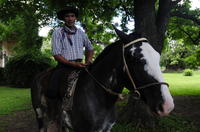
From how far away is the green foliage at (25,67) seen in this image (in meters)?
20.1

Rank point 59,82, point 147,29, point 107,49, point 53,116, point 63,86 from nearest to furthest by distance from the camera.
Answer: point 107,49 < point 63,86 < point 59,82 < point 53,116 < point 147,29

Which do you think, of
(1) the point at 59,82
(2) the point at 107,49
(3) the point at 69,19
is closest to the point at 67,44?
(3) the point at 69,19

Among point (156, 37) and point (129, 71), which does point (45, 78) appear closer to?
point (129, 71)

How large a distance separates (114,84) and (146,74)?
24.0 inches

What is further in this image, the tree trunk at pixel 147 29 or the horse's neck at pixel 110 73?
the tree trunk at pixel 147 29

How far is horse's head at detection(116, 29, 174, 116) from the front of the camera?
9.94 ft

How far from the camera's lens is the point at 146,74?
3141mm

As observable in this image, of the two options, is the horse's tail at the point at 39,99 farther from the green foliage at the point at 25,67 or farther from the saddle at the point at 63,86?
the green foliage at the point at 25,67

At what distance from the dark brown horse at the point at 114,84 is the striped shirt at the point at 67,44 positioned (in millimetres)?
544

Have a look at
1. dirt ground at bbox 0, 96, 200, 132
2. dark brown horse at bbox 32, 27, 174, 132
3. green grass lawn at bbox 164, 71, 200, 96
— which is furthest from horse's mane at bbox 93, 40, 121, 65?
green grass lawn at bbox 164, 71, 200, 96

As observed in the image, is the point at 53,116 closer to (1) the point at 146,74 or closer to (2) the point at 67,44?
(2) the point at 67,44

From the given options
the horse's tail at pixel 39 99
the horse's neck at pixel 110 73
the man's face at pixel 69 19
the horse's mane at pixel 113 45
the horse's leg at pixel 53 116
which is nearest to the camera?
the horse's mane at pixel 113 45

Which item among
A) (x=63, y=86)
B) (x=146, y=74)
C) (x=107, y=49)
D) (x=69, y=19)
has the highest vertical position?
(x=69, y=19)

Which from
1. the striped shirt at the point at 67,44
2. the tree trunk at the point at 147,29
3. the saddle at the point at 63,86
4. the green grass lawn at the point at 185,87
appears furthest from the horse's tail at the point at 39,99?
the green grass lawn at the point at 185,87
